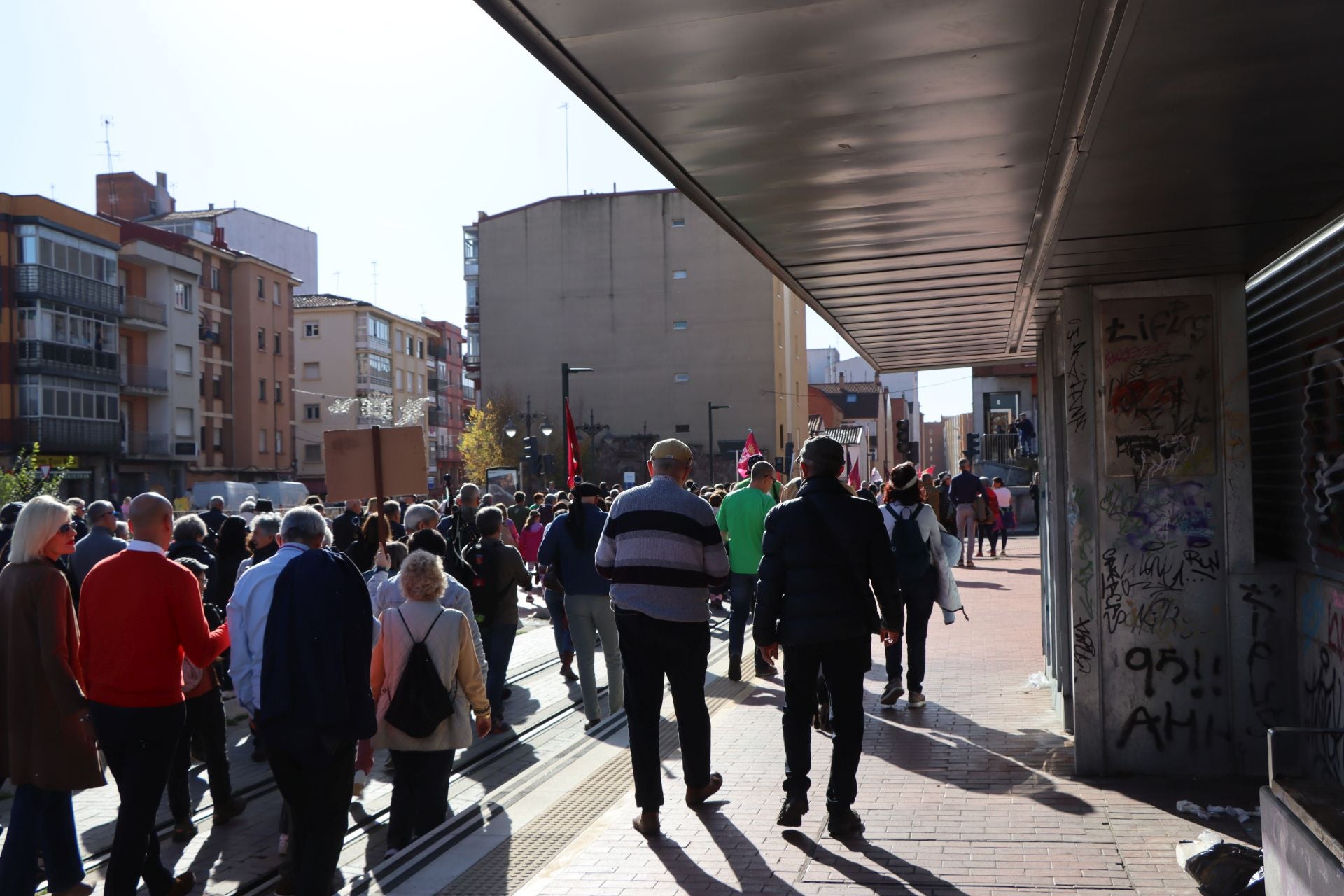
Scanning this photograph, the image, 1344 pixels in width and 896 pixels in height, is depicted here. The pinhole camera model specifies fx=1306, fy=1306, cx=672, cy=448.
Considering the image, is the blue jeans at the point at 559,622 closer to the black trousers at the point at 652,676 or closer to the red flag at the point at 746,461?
the black trousers at the point at 652,676

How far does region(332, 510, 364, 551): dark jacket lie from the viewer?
10531 millimetres

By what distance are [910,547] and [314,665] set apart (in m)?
5.91

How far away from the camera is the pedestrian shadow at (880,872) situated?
18.3 feet

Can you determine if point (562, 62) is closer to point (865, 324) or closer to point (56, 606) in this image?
point (56, 606)

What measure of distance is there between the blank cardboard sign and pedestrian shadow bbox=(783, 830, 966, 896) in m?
3.80

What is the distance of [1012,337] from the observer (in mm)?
11727

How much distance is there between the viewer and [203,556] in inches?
385

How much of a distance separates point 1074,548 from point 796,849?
2.71 meters

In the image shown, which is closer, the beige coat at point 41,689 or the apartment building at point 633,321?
the beige coat at point 41,689

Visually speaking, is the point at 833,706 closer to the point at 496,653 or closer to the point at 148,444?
the point at 496,653

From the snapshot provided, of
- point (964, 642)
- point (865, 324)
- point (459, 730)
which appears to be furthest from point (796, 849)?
point (964, 642)

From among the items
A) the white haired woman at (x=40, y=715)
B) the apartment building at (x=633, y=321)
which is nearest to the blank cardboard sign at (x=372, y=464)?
the white haired woman at (x=40, y=715)

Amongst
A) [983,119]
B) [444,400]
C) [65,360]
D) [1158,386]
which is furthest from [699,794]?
[444,400]

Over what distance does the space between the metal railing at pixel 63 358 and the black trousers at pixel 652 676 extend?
53704mm
